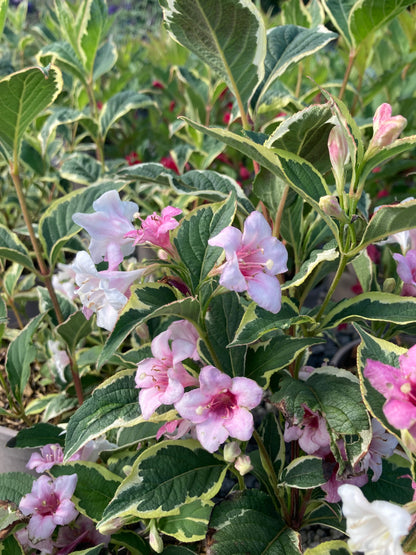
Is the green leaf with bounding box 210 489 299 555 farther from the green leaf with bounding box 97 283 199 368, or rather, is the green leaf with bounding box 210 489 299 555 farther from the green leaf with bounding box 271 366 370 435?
the green leaf with bounding box 97 283 199 368

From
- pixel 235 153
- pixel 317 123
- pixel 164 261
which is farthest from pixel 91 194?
pixel 235 153

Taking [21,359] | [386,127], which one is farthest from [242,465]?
[21,359]

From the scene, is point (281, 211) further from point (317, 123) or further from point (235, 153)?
point (235, 153)

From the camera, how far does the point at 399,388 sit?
550 millimetres

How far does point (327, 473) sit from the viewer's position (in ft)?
2.51

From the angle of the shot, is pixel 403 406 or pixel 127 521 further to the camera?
pixel 127 521

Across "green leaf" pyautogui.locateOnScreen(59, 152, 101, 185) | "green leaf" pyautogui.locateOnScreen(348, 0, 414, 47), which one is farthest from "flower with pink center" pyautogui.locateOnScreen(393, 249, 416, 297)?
"green leaf" pyautogui.locateOnScreen(59, 152, 101, 185)

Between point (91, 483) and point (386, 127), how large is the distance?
715 millimetres

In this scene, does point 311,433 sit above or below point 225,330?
below

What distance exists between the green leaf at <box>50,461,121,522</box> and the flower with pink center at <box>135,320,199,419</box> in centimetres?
24

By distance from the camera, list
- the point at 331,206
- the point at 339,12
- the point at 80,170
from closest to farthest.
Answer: the point at 331,206, the point at 339,12, the point at 80,170

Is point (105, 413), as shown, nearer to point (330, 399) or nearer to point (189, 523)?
point (189, 523)

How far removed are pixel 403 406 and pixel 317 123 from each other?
0.40 m

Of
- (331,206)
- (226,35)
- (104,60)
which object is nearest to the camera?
(331,206)
